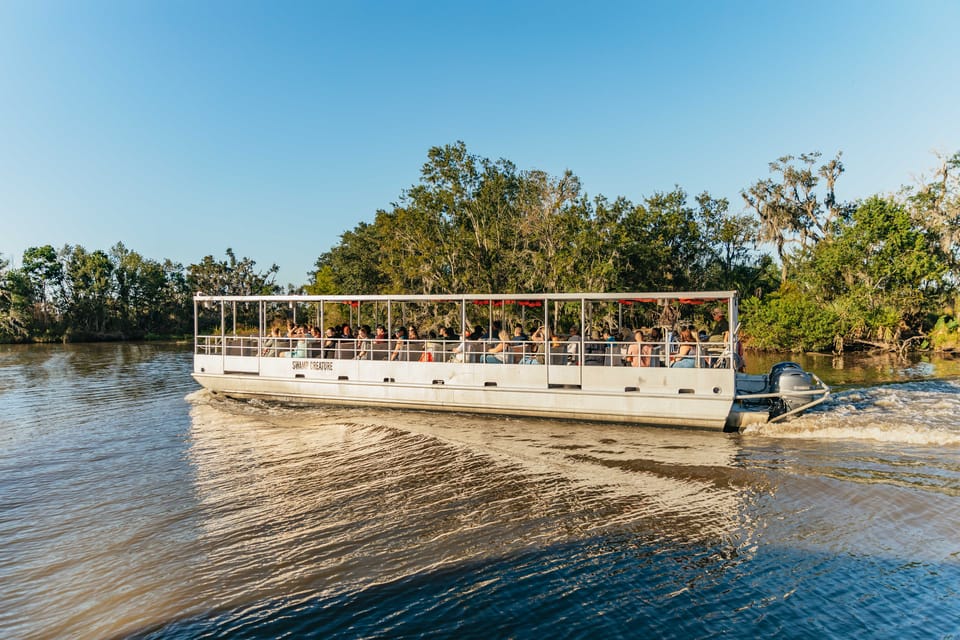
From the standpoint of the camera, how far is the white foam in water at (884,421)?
35.7 feet

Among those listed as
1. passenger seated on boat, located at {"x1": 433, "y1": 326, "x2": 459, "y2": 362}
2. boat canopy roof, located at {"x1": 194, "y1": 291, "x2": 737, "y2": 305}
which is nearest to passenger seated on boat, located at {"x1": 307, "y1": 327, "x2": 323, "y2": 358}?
boat canopy roof, located at {"x1": 194, "y1": 291, "x2": 737, "y2": 305}

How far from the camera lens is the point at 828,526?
7.08 metres

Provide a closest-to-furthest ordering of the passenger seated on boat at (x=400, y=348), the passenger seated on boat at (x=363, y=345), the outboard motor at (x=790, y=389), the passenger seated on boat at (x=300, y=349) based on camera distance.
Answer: the outboard motor at (x=790, y=389) < the passenger seated on boat at (x=400, y=348) < the passenger seated on boat at (x=363, y=345) < the passenger seated on boat at (x=300, y=349)

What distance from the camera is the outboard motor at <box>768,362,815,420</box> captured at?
12.2m

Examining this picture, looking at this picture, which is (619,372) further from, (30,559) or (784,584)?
(30,559)

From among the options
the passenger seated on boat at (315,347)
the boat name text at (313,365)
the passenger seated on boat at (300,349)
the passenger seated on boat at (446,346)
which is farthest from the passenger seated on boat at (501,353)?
the passenger seated on boat at (300,349)

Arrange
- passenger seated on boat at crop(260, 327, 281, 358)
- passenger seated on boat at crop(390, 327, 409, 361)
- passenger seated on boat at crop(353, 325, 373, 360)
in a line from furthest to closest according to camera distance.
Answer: passenger seated on boat at crop(260, 327, 281, 358) → passenger seated on boat at crop(353, 325, 373, 360) → passenger seated on boat at crop(390, 327, 409, 361)

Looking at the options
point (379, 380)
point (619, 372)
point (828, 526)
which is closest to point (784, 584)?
point (828, 526)

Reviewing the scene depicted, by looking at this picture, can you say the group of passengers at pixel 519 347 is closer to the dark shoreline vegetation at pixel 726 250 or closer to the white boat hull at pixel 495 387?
the white boat hull at pixel 495 387

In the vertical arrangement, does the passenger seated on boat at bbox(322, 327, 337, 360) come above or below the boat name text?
above

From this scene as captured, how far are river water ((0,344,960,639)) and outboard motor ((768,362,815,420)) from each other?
1.46 feet

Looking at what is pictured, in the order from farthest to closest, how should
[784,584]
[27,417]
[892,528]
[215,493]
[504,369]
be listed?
[27,417] → [504,369] → [215,493] → [892,528] → [784,584]

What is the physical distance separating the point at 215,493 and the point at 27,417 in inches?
408

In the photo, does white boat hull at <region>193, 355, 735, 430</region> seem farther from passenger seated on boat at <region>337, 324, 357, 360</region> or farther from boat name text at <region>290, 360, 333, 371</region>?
passenger seated on boat at <region>337, 324, 357, 360</region>
